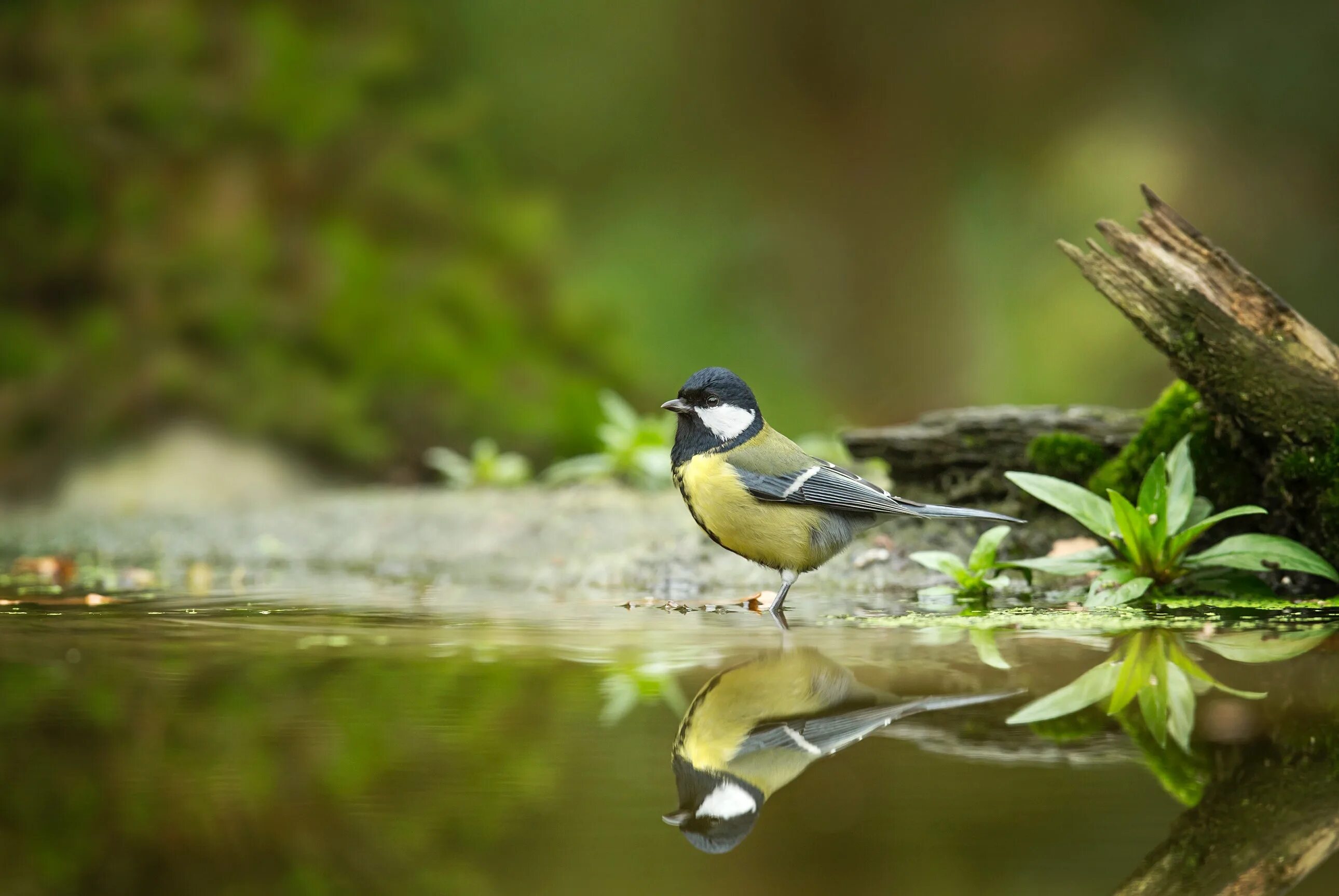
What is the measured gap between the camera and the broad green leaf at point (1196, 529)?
353cm

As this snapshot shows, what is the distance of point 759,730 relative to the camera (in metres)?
2.11

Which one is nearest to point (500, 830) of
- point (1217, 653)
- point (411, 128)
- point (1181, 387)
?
point (1217, 653)

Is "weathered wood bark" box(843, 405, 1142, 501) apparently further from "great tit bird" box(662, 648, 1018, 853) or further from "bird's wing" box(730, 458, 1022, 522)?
"great tit bird" box(662, 648, 1018, 853)

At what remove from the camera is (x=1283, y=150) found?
10273 mm

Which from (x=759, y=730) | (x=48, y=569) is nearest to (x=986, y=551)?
(x=759, y=730)

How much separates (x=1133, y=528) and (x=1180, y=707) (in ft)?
5.02

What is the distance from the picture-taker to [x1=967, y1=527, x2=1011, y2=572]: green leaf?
12.9 feet

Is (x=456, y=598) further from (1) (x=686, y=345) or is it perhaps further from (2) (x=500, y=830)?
(1) (x=686, y=345)

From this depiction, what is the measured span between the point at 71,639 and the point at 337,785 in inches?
71.9

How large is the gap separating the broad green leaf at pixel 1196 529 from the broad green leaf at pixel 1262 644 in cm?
52

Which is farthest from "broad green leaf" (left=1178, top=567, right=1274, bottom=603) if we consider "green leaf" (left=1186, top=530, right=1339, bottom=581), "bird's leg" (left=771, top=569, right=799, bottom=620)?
"bird's leg" (left=771, top=569, right=799, bottom=620)

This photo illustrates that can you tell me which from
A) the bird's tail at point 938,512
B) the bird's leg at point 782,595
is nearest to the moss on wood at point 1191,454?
the bird's tail at point 938,512

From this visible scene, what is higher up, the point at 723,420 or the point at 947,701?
the point at 723,420

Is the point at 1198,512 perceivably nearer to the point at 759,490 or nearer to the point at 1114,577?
the point at 1114,577
